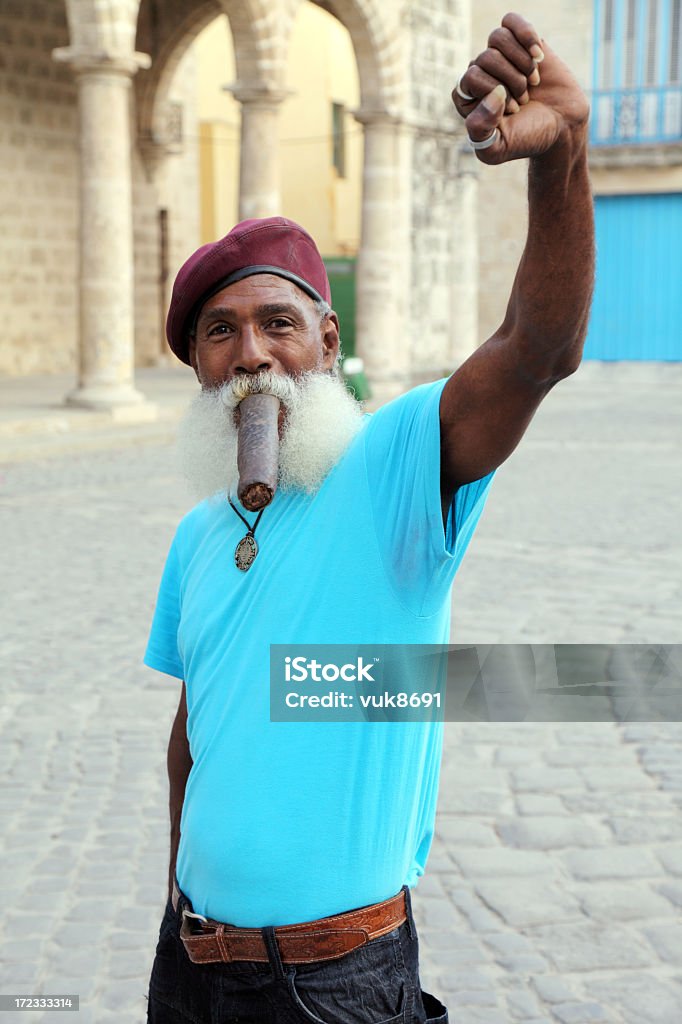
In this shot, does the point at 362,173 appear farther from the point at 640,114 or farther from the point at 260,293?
the point at 260,293

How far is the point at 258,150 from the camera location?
54.6 ft

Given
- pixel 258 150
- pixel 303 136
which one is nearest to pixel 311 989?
pixel 258 150

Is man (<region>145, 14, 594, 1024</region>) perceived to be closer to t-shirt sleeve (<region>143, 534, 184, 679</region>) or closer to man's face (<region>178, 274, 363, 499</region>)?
man's face (<region>178, 274, 363, 499</region>)

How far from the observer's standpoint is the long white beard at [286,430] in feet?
5.55

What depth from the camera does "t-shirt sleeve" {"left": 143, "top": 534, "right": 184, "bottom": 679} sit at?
6.54 ft

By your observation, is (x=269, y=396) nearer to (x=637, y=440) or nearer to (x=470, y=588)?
(x=470, y=588)

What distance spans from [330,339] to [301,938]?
0.85 m

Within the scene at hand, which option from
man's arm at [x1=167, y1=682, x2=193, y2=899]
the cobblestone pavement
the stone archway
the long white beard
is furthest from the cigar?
the stone archway

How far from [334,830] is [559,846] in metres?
2.44

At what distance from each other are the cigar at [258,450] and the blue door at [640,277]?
25.2 metres

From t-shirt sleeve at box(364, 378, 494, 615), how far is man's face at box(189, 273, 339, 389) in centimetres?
23

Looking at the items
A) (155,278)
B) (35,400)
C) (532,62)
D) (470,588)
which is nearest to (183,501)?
(470,588)

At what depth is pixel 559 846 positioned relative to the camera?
152 inches

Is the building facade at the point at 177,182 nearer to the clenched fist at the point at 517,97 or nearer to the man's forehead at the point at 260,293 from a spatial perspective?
the man's forehead at the point at 260,293
